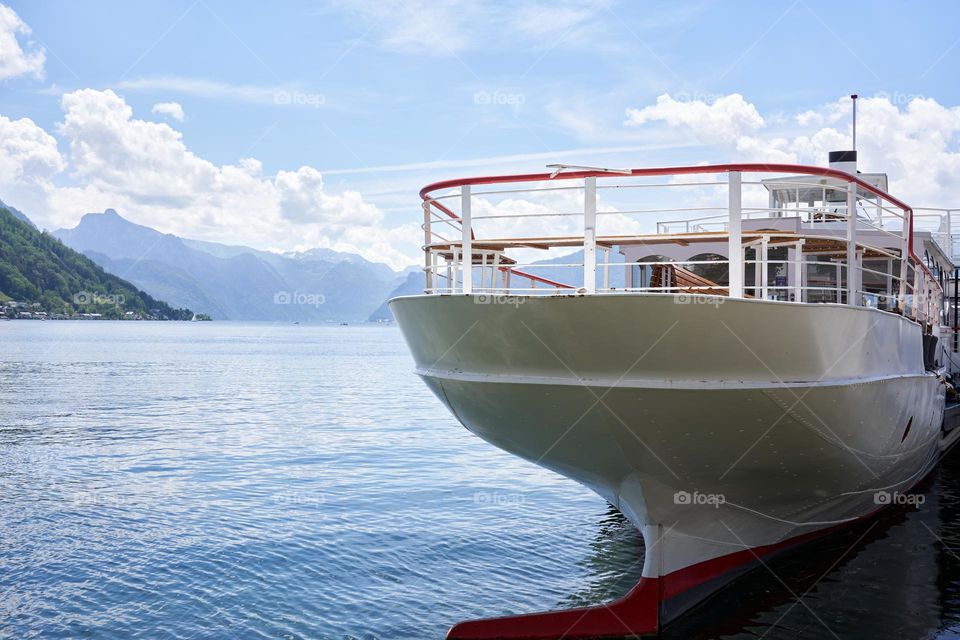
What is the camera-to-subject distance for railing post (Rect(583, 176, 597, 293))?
698 centimetres

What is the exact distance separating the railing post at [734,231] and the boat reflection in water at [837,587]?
3.59m

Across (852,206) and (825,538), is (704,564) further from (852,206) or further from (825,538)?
(852,206)

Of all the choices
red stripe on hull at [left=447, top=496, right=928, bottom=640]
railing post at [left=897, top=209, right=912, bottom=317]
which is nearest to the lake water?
red stripe on hull at [left=447, top=496, right=928, bottom=640]

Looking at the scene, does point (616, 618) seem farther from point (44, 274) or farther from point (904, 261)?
point (44, 274)

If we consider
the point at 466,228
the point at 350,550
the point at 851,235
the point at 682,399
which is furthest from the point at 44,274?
the point at 851,235

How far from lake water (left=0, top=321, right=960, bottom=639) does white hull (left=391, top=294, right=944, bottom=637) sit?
1019 millimetres

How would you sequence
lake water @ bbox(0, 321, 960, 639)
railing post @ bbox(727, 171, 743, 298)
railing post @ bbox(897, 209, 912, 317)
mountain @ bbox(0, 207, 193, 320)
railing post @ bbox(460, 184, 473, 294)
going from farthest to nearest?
1. mountain @ bbox(0, 207, 193, 320)
2. railing post @ bbox(897, 209, 912, 317)
3. lake water @ bbox(0, 321, 960, 639)
4. railing post @ bbox(460, 184, 473, 294)
5. railing post @ bbox(727, 171, 743, 298)

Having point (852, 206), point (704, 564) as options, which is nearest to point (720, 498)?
A: point (704, 564)

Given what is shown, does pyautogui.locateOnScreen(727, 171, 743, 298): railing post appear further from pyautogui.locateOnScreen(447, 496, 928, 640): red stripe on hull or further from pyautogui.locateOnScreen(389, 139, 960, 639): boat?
pyautogui.locateOnScreen(447, 496, 928, 640): red stripe on hull

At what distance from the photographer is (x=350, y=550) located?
451 inches

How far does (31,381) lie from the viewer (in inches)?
1645

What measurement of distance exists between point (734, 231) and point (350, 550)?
7.30 m

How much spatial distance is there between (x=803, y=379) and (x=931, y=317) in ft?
26.7

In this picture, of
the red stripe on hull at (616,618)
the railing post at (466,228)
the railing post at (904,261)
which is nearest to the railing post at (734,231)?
the railing post at (466,228)
